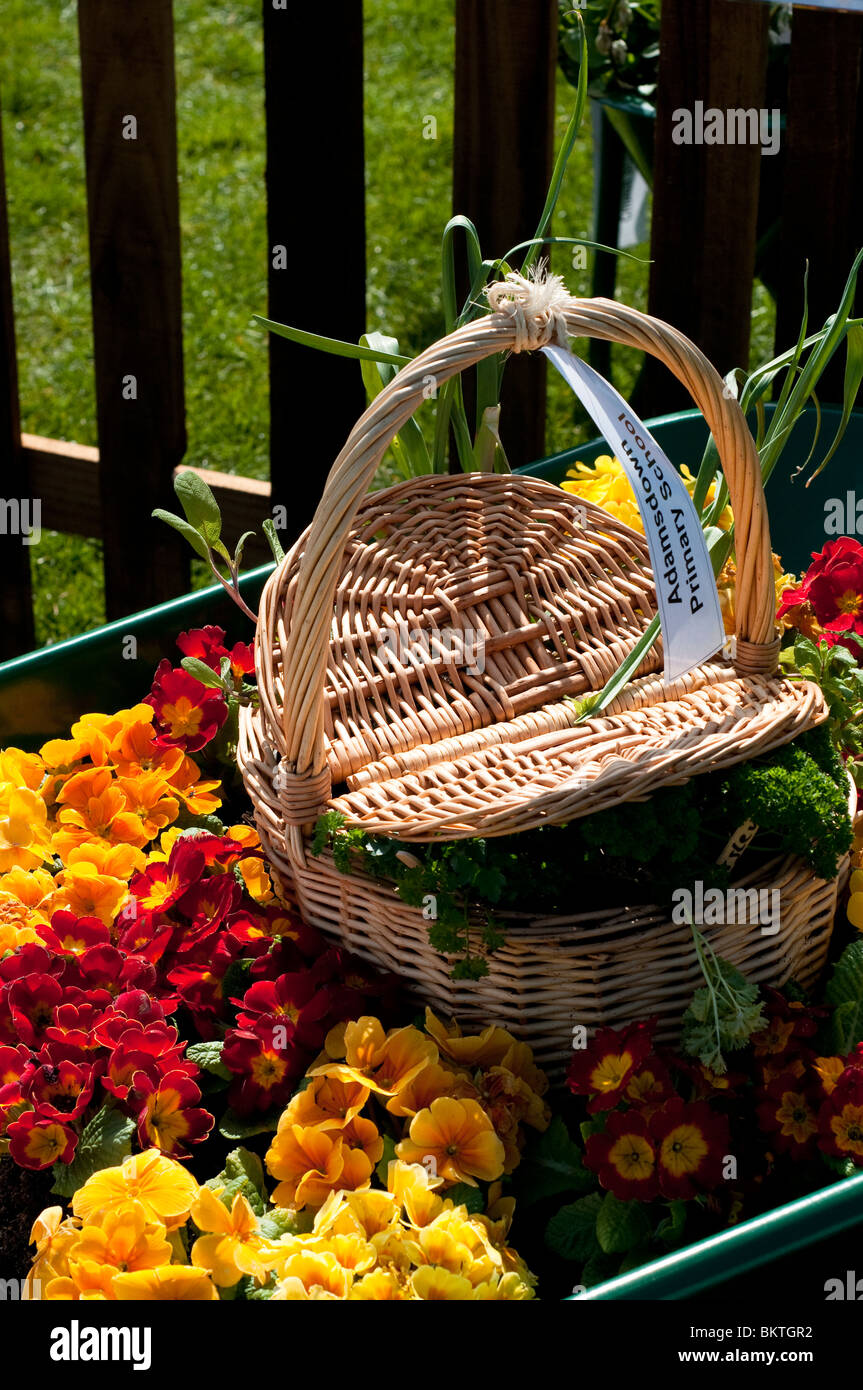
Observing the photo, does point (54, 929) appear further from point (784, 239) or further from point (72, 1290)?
point (784, 239)

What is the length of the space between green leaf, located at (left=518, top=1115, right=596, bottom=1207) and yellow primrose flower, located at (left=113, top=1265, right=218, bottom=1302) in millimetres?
297

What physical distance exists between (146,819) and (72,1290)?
0.54 metres

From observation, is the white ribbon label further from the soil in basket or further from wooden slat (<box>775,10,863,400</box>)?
wooden slat (<box>775,10,863,400</box>)

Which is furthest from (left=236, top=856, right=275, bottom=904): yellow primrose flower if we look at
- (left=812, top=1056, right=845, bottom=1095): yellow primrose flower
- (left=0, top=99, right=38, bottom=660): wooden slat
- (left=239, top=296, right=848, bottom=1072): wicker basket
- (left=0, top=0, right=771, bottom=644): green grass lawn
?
(left=0, top=0, right=771, bottom=644): green grass lawn

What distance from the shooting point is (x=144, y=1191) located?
1094mm

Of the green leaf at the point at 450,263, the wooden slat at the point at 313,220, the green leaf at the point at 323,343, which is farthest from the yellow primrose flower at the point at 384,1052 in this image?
the wooden slat at the point at 313,220

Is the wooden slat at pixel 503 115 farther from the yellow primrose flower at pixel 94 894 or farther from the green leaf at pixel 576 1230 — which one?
the green leaf at pixel 576 1230

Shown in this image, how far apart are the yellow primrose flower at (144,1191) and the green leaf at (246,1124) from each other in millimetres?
102

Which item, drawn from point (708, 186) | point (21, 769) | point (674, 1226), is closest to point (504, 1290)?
point (674, 1226)

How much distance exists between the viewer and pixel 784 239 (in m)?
2.09

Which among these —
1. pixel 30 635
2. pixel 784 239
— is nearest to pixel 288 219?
pixel 784 239

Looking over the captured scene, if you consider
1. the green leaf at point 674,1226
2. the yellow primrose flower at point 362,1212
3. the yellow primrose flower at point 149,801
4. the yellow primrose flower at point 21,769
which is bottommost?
the green leaf at point 674,1226

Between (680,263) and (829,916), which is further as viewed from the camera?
(680,263)

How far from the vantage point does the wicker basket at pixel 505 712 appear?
111 centimetres
